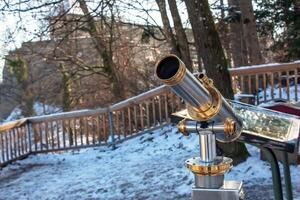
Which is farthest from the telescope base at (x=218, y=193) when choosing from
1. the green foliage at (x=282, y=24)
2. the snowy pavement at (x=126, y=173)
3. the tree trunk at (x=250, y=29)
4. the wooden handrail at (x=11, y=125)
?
the green foliage at (x=282, y=24)

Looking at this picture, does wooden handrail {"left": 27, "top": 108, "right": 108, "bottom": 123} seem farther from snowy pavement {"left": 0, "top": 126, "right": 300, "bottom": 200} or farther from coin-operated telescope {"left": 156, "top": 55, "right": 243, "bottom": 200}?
coin-operated telescope {"left": 156, "top": 55, "right": 243, "bottom": 200}

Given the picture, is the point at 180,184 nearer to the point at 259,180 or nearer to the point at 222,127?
the point at 259,180

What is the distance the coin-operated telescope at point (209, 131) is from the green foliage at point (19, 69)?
20.7 meters

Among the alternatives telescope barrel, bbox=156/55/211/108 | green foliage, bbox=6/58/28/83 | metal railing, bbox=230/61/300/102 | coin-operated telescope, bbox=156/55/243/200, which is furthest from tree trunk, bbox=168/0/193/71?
telescope barrel, bbox=156/55/211/108

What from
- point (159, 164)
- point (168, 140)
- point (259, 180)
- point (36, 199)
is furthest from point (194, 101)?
point (168, 140)

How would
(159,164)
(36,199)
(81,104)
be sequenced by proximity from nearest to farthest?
(36,199) → (159,164) → (81,104)

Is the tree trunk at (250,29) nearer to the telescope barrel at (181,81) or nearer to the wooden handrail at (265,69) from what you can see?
the wooden handrail at (265,69)

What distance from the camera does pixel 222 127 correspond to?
5.03 ft

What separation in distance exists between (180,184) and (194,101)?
521 cm

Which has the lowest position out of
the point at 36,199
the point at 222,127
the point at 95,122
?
the point at 36,199

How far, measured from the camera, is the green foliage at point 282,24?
13.2m

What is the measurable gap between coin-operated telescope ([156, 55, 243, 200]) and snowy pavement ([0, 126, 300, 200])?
4039 mm

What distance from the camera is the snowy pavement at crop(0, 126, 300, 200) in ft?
20.8

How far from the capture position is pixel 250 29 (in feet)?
42.4
